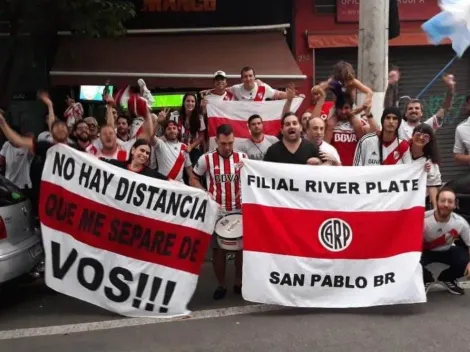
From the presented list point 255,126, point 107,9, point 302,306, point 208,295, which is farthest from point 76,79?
point 302,306

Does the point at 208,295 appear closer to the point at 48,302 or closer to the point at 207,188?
the point at 207,188

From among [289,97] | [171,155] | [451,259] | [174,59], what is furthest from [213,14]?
[451,259]

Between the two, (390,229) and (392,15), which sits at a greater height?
(392,15)

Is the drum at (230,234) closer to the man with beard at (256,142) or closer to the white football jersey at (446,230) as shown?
the man with beard at (256,142)

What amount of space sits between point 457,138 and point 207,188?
3.49 m

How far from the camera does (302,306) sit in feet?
19.9

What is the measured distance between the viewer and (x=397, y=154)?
6906 mm

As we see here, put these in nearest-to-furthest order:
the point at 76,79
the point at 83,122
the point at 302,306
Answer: the point at 302,306, the point at 83,122, the point at 76,79

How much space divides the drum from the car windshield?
1.91m

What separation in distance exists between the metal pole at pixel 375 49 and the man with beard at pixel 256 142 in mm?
1708

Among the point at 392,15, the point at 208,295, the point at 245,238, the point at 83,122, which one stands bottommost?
the point at 208,295

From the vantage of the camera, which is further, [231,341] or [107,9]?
[107,9]

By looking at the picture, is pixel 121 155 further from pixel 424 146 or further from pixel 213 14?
pixel 213 14

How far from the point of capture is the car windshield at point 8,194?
6.25 metres
